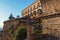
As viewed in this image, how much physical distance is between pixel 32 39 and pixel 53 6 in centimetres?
Result: 322

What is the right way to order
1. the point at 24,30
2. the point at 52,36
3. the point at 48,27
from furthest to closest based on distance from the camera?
the point at 24,30 < the point at 48,27 < the point at 52,36

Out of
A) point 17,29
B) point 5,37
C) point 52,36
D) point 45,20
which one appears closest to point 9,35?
point 5,37

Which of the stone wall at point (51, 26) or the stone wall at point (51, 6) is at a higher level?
the stone wall at point (51, 6)

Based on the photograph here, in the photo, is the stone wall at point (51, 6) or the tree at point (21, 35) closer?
the stone wall at point (51, 6)

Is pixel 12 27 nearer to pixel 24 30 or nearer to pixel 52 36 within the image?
pixel 24 30

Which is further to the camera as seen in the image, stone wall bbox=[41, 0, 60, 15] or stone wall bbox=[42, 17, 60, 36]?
stone wall bbox=[41, 0, 60, 15]

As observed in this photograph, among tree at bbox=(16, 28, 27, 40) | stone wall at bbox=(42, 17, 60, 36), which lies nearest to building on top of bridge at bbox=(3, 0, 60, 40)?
stone wall at bbox=(42, 17, 60, 36)

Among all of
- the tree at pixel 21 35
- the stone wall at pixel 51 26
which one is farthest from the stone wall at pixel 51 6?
the tree at pixel 21 35

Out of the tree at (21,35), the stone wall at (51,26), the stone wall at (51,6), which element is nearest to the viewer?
the stone wall at (51,26)

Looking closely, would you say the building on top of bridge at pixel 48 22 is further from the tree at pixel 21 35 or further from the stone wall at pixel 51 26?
the tree at pixel 21 35

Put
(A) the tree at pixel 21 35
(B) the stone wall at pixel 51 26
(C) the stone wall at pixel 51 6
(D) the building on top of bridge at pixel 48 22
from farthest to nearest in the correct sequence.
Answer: (A) the tree at pixel 21 35 → (C) the stone wall at pixel 51 6 → (D) the building on top of bridge at pixel 48 22 → (B) the stone wall at pixel 51 26

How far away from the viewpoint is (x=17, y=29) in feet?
54.7

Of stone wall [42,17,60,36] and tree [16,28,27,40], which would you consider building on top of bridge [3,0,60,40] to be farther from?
tree [16,28,27,40]

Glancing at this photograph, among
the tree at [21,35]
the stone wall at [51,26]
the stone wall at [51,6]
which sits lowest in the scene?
the tree at [21,35]
